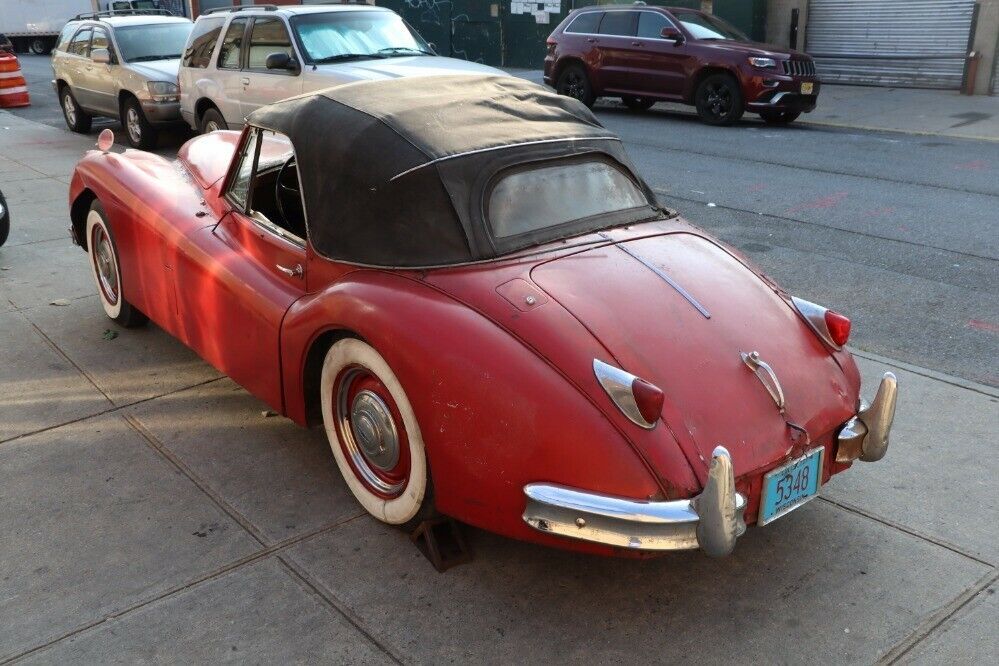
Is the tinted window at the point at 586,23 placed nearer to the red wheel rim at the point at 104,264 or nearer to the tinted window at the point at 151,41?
the tinted window at the point at 151,41

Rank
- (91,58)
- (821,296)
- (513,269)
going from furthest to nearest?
(91,58) < (821,296) < (513,269)

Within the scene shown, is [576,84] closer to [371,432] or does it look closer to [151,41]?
[151,41]

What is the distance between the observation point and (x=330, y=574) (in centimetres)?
323

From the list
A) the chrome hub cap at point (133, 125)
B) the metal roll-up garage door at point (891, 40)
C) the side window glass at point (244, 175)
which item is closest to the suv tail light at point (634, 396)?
the side window glass at point (244, 175)

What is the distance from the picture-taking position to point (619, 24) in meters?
15.0

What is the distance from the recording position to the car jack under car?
2652 mm

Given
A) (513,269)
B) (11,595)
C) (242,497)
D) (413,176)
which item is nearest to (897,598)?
(513,269)

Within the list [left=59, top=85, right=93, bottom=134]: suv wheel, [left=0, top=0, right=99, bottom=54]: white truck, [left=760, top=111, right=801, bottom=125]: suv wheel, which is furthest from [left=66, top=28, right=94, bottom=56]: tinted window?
[left=0, top=0, right=99, bottom=54]: white truck

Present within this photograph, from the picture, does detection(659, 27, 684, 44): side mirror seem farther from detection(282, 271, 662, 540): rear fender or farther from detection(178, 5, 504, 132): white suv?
detection(282, 271, 662, 540): rear fender

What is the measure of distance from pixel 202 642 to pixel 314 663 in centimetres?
39

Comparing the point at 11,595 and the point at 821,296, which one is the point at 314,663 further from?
the point at 821,296

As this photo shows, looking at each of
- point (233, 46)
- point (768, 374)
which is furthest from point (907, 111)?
point (768, 374)

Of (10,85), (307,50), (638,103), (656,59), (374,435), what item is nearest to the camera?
(374,435)

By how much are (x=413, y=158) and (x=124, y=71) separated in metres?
10.3
